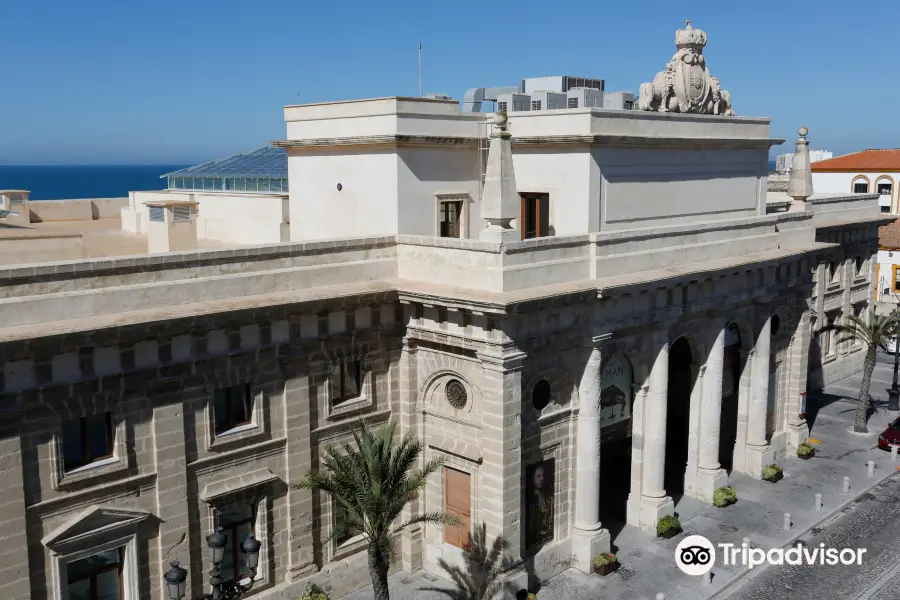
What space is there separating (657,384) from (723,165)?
935 cm

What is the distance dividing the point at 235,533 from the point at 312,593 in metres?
2.81

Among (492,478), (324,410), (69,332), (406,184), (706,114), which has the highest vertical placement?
(706,114)

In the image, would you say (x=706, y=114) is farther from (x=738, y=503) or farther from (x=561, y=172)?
(x=738, y=503)

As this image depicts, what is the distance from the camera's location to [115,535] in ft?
66.5

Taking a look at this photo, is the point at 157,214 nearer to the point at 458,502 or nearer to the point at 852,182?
the point at 458,502

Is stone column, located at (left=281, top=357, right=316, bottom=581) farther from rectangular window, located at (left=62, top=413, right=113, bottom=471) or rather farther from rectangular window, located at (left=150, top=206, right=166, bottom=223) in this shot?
rectangular window, located at (left=150, top=206, right=166, bottom=223)

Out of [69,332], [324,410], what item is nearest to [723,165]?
[324,410]

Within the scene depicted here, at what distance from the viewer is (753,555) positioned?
28.0 m

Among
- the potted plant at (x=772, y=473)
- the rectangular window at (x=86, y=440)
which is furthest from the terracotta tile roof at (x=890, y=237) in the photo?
the rectangular window at (x=86, y=440)

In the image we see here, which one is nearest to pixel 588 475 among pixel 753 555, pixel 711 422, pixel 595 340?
pixel 595 340

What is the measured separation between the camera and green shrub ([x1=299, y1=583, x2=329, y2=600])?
23781mm

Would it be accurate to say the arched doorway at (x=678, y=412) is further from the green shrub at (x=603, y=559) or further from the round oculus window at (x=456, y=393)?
the round oculus window at (x=456, y=393)

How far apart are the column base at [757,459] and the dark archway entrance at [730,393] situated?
29.1 inches

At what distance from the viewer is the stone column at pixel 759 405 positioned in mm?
33750
